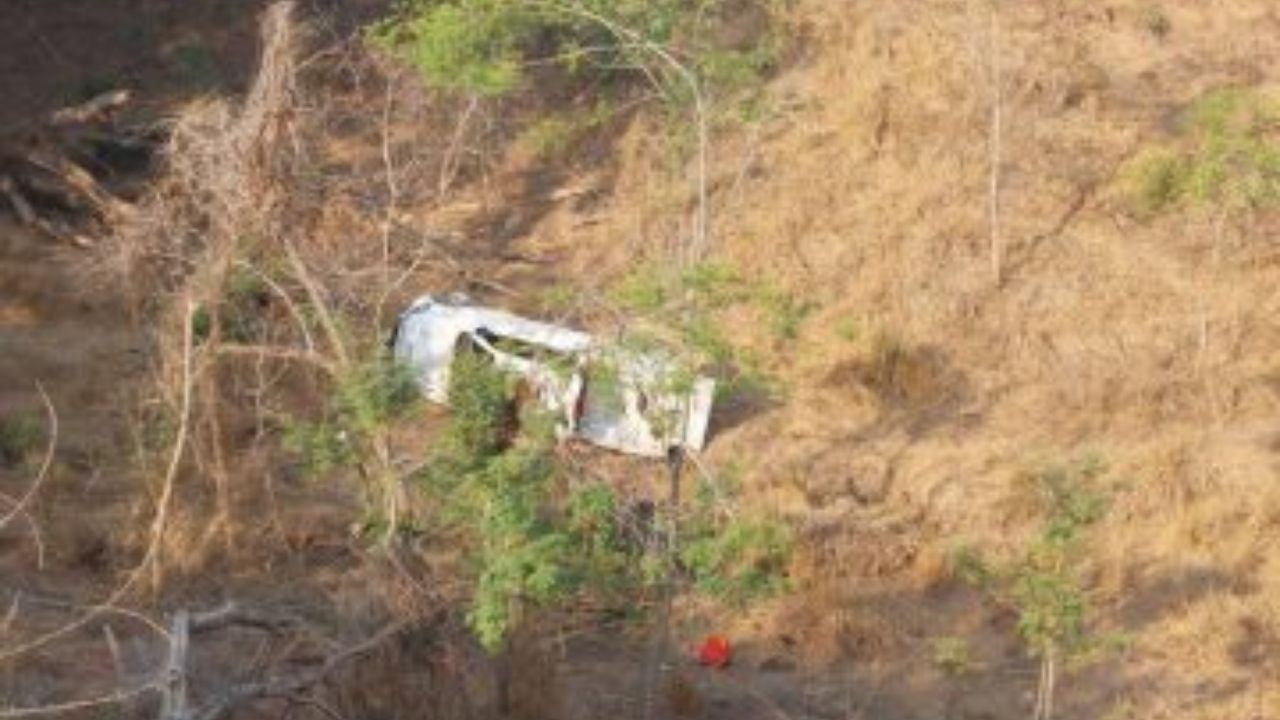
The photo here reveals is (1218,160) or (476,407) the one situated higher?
(1218,160)

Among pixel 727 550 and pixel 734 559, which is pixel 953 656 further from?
pixel 727 550

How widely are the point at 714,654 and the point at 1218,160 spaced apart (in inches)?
208

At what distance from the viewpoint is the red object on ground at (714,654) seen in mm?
9195

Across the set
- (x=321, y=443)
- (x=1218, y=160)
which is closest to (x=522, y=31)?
(x=1218, y=160)

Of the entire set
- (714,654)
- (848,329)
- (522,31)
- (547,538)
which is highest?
(522,31)

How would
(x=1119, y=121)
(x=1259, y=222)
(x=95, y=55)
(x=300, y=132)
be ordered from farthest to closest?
(x=95, y=55) → (x=1119, y=121) → (x=1259, y=222) → (x=300, y=132)

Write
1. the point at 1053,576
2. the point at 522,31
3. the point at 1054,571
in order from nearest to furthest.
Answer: the point at 1053,576
the point at 1054,571
the point at 522,31

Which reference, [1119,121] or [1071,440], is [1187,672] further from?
[1119,121]

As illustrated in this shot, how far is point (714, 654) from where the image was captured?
919 cm

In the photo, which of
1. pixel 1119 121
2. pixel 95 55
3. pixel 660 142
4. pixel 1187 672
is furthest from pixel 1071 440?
pixel 95 55

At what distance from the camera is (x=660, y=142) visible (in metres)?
15.0

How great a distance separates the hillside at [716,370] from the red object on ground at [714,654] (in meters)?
0.13

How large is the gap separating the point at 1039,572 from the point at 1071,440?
3015 millimetres

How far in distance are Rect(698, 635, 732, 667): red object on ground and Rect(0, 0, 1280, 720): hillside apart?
5.3 inches
